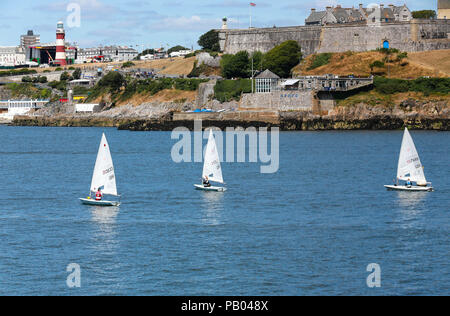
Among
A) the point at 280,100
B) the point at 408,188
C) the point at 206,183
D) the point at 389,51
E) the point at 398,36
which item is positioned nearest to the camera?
the point at 408,188

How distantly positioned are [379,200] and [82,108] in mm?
111880

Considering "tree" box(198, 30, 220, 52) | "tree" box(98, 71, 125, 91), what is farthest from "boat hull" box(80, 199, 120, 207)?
"tree" box(198, 30, 220, 52)

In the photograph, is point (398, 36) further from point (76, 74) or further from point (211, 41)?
point (76, 74)

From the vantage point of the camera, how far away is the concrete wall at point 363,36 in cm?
12781

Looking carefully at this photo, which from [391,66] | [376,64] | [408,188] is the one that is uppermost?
[376,64]

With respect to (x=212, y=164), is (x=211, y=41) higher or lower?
higher

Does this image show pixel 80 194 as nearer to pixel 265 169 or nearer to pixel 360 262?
pixel 265 169

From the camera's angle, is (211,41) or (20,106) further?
(20,106)

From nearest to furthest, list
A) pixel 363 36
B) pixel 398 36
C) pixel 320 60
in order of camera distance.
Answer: pixel 398 36, pixel 320 60, pixel 363 36

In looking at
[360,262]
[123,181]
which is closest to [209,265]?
[360,262]

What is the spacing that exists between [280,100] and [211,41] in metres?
45.9

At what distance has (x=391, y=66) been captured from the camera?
12250 centimetres

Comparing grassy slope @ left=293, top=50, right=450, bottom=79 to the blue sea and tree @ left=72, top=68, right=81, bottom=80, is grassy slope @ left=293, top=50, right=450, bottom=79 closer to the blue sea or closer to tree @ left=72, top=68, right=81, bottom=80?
the blue sea

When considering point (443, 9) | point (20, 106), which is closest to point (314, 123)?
point (443, 9)
